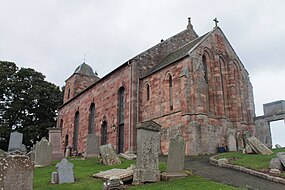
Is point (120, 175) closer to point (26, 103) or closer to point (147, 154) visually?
point (147, 154)

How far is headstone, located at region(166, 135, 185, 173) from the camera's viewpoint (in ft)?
36.1

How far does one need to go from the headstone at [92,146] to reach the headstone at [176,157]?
8.21m

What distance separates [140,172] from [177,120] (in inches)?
393

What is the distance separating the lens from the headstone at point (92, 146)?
1825 centimetres

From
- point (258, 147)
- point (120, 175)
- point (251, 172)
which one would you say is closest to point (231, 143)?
point (258, 147)

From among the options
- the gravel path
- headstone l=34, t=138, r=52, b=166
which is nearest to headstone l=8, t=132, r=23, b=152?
headstone l=34, t=138, r=52, b=166

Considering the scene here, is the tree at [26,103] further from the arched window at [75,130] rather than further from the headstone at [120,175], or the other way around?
the headstone at [120,175]

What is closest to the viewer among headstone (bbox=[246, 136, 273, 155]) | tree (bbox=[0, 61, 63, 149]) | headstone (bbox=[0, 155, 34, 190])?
headstone (bbox=[0, 155, 34, 190])

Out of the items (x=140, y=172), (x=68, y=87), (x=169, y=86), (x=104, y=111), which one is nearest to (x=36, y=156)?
(x=140, y=172)

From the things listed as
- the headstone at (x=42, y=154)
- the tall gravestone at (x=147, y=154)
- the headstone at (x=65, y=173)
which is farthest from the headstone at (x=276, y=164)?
the headstone at (x=42, y=154)

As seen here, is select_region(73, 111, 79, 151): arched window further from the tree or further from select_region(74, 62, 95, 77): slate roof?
the tree

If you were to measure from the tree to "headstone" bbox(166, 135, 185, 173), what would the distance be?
32.9 m

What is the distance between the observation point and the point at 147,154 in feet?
35.4

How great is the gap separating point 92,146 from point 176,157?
8566mm
